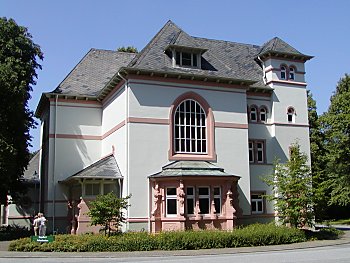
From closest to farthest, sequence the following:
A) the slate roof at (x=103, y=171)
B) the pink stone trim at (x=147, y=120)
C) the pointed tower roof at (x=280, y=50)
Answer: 1. the pink stone trim at (x=147, y=120)
2. the slate roof at (x=103, y=171)
3. the pointed tower roof at (x=280, y=50)

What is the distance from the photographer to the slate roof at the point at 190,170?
77.0 feet

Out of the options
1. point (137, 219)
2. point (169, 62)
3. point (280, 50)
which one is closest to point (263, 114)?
point (280, 50)

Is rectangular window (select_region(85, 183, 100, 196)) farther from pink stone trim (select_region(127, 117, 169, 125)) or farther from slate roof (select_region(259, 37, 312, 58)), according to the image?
slate roof (select_region(259, 37, 312, 58))

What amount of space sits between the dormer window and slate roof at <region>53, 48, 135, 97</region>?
7.18 m

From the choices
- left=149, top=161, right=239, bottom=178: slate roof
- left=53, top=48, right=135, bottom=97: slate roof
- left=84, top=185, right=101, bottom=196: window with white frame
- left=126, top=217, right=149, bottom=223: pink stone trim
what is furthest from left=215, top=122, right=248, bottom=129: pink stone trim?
left=53, top=48, right=135, bottom=97: slate roof

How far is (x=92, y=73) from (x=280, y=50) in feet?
45.4

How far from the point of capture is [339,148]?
42.5m

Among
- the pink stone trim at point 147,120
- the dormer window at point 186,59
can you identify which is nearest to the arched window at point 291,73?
the dormer window at point 186,59

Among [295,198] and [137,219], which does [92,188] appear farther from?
[295,198]

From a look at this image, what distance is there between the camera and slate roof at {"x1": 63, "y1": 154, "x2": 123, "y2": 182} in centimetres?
2511

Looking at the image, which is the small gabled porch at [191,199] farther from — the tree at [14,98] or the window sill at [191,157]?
the tree at [14,98]

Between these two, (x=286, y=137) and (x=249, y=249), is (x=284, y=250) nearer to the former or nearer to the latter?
(x=249, y=249)

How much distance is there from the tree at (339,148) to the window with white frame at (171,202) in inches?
913

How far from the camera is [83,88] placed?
31094 mm
